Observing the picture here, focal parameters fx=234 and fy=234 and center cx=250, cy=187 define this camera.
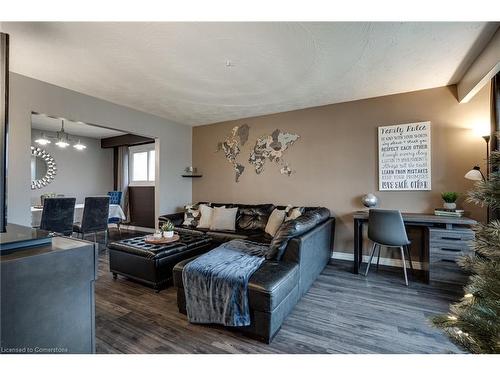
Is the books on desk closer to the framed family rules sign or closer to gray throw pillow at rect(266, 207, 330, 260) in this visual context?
the framed family rules sign

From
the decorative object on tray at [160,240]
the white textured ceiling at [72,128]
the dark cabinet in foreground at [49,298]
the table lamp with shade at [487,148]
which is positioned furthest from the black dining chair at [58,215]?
the table lamp with shade at [487,148]

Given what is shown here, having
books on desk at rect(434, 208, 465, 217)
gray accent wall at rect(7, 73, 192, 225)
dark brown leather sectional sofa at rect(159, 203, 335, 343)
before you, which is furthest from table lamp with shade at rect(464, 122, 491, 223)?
gray accent wall at rect(7, 73, 192, 225)

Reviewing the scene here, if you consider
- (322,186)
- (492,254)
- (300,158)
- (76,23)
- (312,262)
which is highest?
(76,23)

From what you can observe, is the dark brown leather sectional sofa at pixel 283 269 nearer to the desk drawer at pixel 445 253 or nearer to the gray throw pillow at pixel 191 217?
the gray throw pillow at pixel 191 217

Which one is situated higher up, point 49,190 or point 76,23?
point 76,23

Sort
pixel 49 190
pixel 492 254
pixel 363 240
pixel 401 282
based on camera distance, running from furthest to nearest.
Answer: pixel 49 190 < pixel 363 240 < pixel 401 282 < pixel 492 254

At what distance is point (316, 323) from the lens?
2006 mm

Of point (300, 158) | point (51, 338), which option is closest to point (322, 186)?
point (300, 158)

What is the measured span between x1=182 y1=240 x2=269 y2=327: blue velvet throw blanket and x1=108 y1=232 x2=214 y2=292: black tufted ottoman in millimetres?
681

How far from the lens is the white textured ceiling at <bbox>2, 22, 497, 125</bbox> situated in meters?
1.93

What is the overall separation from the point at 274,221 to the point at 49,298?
113 inches

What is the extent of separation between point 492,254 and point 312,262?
1.71 metres

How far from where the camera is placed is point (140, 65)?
2.49 m
